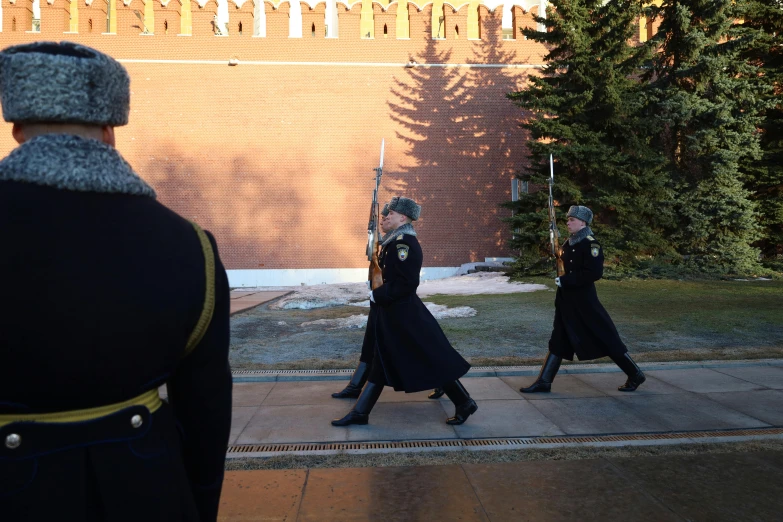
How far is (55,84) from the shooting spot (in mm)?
1242

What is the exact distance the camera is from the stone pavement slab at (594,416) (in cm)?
479

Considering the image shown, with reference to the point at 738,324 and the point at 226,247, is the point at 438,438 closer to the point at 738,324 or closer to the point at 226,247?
the point at 738,324

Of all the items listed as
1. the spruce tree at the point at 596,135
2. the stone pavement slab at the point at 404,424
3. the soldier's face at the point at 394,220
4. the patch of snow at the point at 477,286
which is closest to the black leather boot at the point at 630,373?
the stone pavement slab at the point at 404,424

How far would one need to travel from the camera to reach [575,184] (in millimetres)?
19406

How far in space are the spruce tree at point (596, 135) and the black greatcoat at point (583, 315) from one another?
1254cm

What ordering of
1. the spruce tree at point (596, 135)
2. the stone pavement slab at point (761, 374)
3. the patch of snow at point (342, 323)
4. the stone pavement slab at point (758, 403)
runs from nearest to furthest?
the stone pavement slab at point (758, 403)
the stone pavement slab at point (761, 374)
the patch of snow at point (342, 323)
the spruce tree at point (596, 135)

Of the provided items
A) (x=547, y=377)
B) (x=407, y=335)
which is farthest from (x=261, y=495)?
(x=547, y=377)

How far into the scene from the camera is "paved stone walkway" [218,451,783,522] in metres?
3.28

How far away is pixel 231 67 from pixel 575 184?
13255 millimetres

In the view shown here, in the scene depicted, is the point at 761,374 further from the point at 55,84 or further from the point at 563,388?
the point at 55,84

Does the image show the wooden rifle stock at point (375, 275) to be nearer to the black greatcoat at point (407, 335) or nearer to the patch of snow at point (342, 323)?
the black greatcoat at point (407, 335)

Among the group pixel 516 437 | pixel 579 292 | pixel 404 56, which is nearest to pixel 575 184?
pixel 404 56

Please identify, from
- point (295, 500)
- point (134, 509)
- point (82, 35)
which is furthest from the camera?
point (82, 35)

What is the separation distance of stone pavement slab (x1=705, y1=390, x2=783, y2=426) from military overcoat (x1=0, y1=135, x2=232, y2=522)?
16.8 feet
